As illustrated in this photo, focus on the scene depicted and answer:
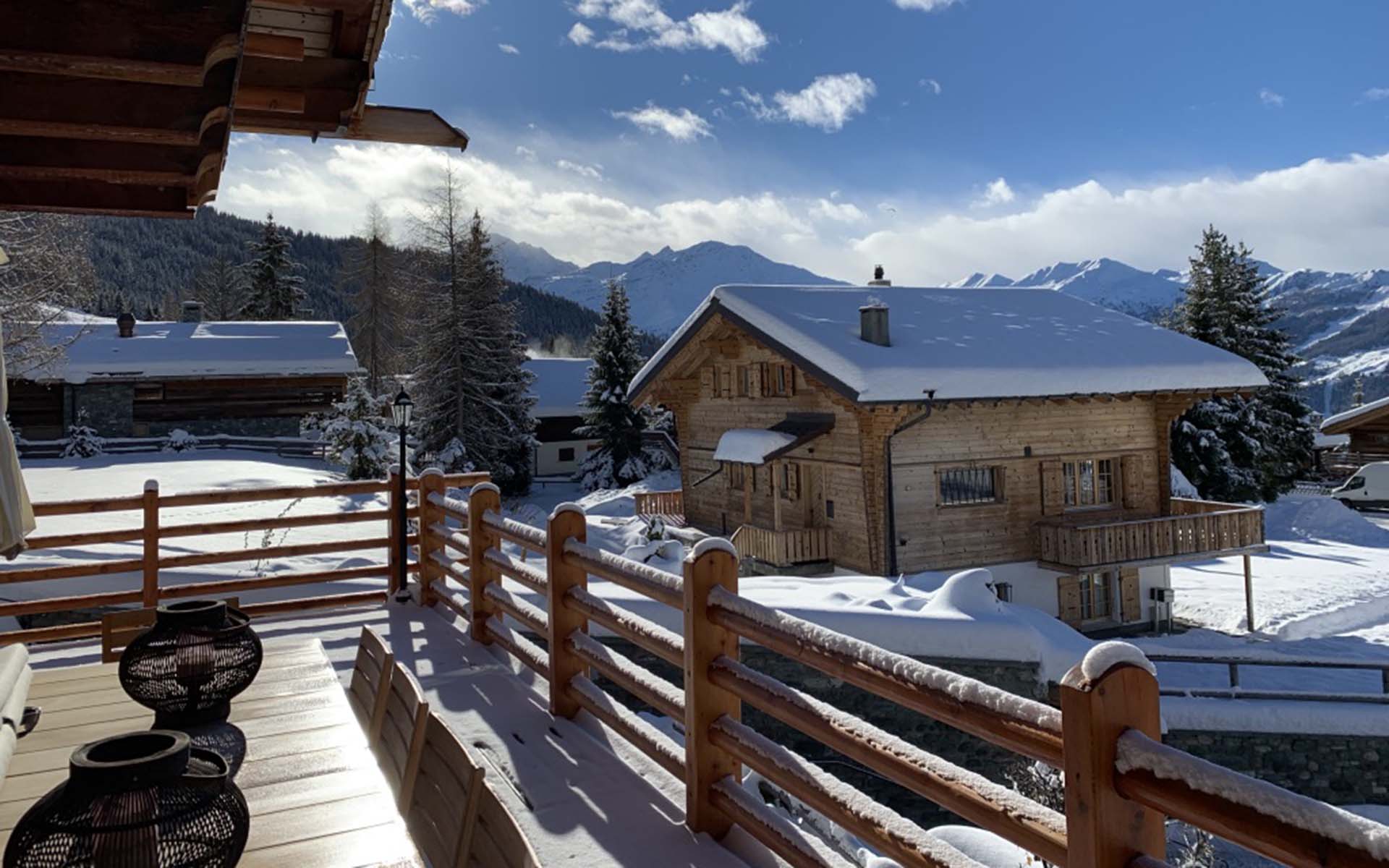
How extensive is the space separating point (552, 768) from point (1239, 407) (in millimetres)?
32101

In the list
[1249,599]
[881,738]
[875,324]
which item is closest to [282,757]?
[881,738]

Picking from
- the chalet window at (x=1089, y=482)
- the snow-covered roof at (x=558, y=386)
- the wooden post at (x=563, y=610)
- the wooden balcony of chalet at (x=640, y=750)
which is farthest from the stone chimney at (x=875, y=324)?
the snow-covered roof at (x=558, y=386)

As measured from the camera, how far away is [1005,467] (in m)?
18.3

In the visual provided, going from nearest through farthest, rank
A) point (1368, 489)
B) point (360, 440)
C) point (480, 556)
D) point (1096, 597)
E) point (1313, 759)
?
point (480, 556) → point (1313, 759) → point (1096, 597) → point (360, 440) → point (1368, 489)

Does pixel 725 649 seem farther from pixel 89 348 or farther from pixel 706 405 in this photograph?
pixel 89 348

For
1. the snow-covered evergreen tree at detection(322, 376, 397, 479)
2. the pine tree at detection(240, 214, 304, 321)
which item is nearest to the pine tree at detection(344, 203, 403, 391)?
the pine tree at detection(240, 214, 304, 321)

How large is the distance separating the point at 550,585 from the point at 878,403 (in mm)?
11953

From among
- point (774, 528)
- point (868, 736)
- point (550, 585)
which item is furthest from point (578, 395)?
point (868, 736)

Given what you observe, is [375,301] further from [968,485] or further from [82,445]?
[968,485]

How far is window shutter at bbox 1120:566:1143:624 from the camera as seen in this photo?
1922cm

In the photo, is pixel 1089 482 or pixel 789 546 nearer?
pixel 789 546

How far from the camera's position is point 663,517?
77.2 feet

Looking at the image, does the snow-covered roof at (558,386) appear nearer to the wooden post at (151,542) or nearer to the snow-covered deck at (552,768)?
the wooden post at (151,542)

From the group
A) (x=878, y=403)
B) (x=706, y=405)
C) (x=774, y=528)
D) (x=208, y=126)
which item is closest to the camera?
(x=208, y=126)
